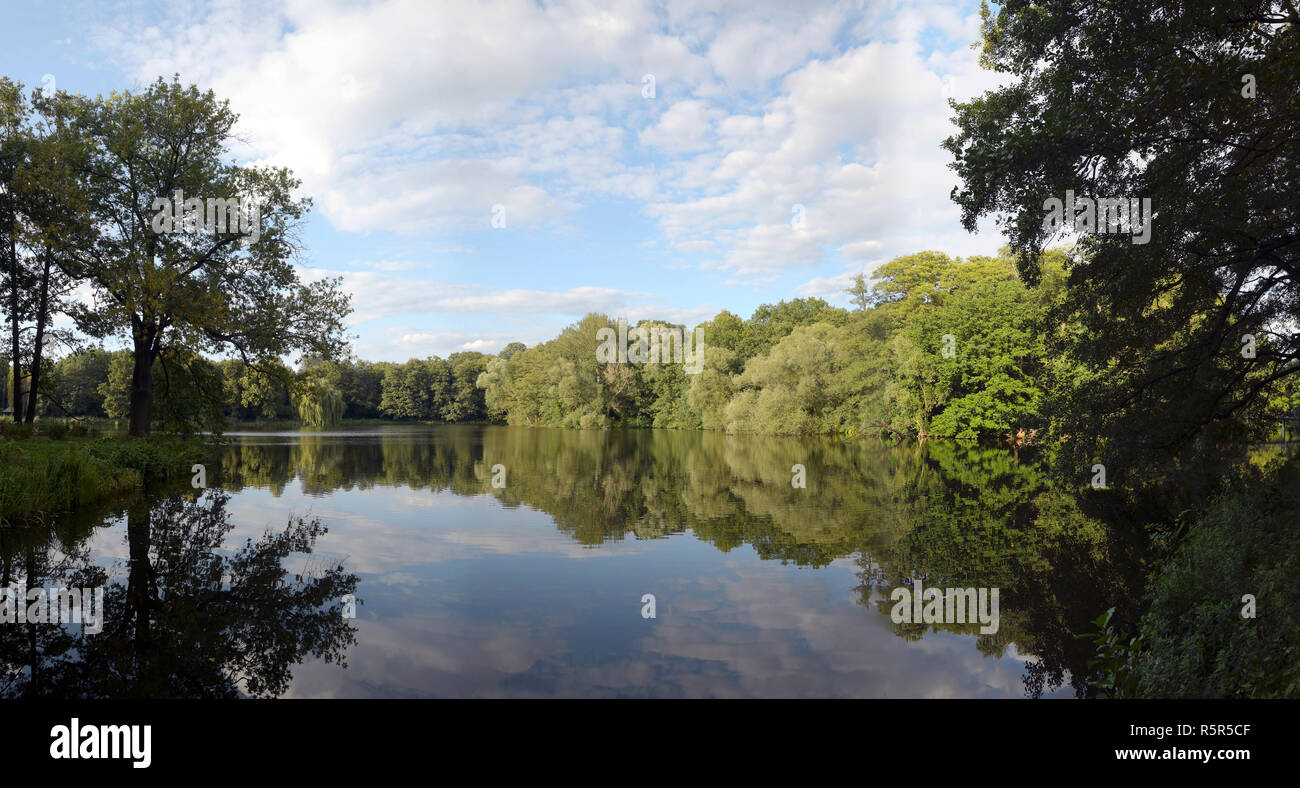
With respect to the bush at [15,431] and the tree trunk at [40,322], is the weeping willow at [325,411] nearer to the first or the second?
the tree trunk at [40,322]

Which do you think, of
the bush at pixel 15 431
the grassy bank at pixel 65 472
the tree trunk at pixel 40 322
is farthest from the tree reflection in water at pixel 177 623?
the tree trunk at pixel 40 322

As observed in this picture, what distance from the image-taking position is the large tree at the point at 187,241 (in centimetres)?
2072

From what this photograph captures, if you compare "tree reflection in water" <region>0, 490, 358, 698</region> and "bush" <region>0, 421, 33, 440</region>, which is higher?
"bush" <region>0, 421, 33, 440</region>

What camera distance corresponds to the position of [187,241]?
23.0 m

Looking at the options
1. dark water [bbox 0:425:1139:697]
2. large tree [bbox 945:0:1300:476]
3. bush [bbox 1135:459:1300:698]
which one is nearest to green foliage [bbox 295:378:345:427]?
dark water [bbox 0:425:1139:697]

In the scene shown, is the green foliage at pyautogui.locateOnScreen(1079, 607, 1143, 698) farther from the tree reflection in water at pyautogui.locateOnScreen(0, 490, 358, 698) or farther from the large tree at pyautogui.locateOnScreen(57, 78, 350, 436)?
the large tree at pyautogui.locateOnScreen(57, 78, 350, 436)

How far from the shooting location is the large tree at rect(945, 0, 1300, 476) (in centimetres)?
817

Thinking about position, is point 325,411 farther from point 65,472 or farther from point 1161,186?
point 1161,186

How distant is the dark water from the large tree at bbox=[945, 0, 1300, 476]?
9.56 ft

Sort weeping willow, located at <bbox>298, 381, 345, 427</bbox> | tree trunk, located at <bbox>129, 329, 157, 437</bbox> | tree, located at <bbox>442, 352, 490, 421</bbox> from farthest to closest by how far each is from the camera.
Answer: tree, located at <bbox>442, 352, 490, 421</bbox>
weeping willow, located at <bbox>298, 381, 345, 427</bbox>
tree trunk, located at <bbox>129, 329, 157, 437</bbox>

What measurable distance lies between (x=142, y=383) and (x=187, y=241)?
5361 mm
